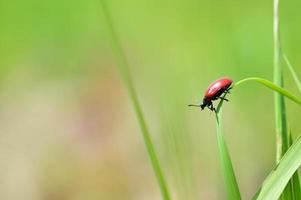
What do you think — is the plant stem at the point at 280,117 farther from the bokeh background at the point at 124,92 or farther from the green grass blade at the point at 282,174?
the bokeh background at the point at 124,92

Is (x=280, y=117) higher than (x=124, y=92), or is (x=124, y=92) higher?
(x=280, y=117)

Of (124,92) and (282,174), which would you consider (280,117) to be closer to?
(282,174)

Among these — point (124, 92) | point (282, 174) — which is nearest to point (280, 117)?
point (282, 174)

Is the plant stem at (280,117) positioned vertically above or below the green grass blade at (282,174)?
above

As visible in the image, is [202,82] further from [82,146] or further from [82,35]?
[82,35]

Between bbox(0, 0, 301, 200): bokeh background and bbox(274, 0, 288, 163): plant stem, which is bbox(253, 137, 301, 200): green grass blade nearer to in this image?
bbox(274, 0, 288, 163): plant stem

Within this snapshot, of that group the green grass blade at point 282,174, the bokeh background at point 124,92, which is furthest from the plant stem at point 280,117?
the bokeh background at point 124,92
